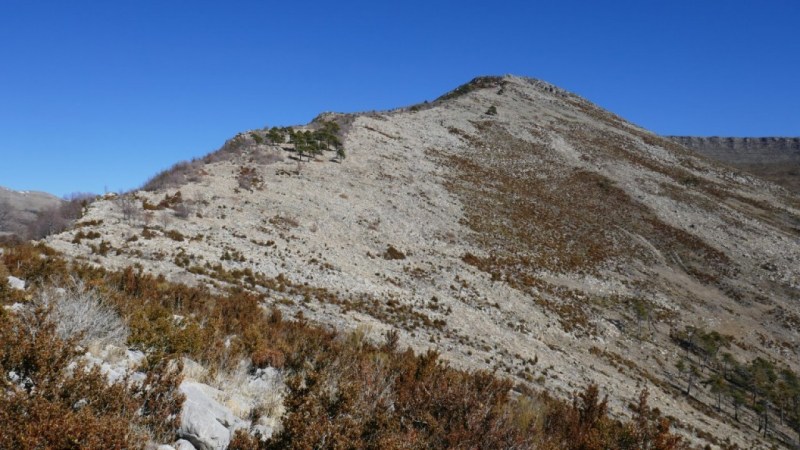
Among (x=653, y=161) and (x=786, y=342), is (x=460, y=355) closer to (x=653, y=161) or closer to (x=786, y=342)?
(x=786, y=342)

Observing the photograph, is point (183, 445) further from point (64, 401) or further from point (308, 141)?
point (308, 141)

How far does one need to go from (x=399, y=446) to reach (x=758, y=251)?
5446 centimetres

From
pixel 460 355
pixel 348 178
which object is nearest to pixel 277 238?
pixel 460 355

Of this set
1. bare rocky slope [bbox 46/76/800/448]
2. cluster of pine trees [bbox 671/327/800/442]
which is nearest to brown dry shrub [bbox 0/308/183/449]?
bare rocky slope [bbox 46/76/800/448]

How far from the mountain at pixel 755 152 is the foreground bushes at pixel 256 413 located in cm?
14822

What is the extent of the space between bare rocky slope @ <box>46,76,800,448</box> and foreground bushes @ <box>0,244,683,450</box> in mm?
5379

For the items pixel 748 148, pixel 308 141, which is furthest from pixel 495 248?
pixel 748 148

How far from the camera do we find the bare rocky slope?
18672mm

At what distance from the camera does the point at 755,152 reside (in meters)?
158

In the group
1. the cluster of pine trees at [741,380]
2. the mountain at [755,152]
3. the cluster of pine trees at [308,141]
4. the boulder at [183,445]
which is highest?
the mountain at [755,152]

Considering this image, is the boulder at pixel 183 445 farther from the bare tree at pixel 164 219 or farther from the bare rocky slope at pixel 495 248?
the bare tree at pixel 164 219

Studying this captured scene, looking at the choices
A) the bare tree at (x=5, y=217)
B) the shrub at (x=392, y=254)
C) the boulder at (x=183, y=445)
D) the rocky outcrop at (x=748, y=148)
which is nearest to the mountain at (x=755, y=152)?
the rocky outcrop at (x=748, y=148)

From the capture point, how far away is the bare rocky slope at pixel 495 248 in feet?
61.3

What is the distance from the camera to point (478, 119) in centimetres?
7031
